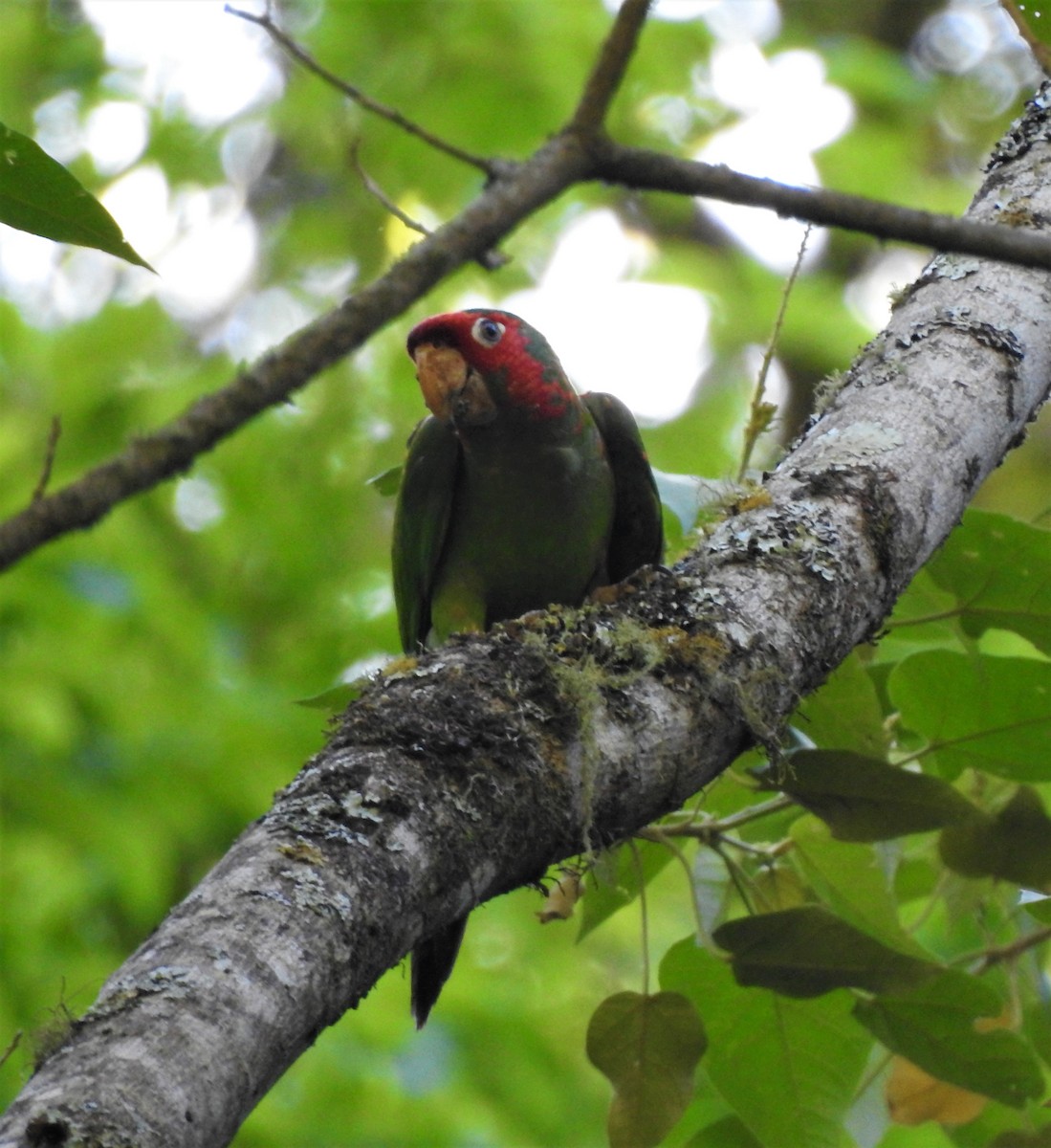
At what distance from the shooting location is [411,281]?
3.06ft

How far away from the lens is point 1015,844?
6.77 ft

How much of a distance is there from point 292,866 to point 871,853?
126 cm

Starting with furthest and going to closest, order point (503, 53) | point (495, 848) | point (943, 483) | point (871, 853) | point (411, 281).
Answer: point (503, 53)
point (871, 853)
point (943, 483)
point (495, 848)
point (411, 281)

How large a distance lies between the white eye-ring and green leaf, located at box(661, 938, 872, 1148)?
154 cm

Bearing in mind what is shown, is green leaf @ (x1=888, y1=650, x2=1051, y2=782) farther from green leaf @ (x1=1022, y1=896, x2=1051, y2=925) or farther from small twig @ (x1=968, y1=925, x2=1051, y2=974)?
small twig @ (x1=968, y1=925, x2=1051, y2=974)

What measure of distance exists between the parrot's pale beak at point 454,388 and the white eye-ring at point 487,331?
6 cm

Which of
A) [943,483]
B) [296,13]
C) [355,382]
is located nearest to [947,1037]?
[943,483]

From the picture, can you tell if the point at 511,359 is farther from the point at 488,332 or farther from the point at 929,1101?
the point at 929,1101

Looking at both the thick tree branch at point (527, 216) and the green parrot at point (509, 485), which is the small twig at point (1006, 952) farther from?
the thick tree branch at point (527, 216)

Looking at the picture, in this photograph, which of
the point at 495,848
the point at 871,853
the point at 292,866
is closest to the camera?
the point at 292,866

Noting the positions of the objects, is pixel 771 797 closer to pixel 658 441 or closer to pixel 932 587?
pixel 932 587

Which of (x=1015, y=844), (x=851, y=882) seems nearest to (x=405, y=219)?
(x=851, y=882)

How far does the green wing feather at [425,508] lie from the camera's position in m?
3.06

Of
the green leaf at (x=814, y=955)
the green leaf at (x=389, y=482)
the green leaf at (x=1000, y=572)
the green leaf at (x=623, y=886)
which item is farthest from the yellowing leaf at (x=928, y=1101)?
the green leaf at (x=389, y=482)
